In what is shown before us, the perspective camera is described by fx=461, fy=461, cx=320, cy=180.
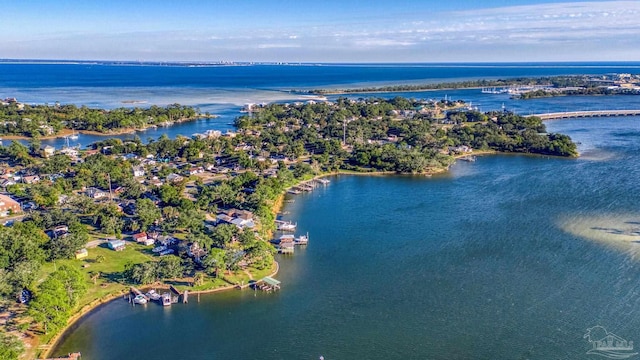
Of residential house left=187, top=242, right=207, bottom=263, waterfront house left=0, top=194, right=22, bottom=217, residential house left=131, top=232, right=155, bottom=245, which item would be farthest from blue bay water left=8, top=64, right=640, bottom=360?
waterfront house left=0, top=194, right=22, bottom=217

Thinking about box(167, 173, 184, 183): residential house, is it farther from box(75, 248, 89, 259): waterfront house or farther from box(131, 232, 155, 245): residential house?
box(75, 248, 89, 259): waterfront house

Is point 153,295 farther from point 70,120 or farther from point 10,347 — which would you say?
point 70,120

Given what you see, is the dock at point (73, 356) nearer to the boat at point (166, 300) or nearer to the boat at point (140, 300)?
the boat at point (140, 300)

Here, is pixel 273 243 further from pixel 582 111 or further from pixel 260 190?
pixel 582 111

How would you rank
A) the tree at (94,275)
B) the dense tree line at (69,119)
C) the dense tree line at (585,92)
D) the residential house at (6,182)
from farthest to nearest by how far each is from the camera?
the dense tree line at (585,92) → the dense tree line at (69,119) → the residential house at (6,182) → the tree at (94,275)

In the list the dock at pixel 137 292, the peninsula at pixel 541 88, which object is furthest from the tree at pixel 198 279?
the peninsula at pixel 541 88

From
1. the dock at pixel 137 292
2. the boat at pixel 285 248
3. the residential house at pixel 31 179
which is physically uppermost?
the residential house at pixel 31 179

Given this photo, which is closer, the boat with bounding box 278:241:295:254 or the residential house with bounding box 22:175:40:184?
the boat with bounding box 278:241:295:254
